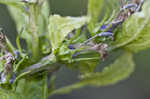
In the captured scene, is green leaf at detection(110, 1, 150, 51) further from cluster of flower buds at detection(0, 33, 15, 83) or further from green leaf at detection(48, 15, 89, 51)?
cluster of flower buds at detection(0, 33, 15, 83)

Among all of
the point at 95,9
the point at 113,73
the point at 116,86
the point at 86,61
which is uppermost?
the point at 95,9

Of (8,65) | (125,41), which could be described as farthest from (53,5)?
(8,65)

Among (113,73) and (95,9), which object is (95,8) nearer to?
(95,9)

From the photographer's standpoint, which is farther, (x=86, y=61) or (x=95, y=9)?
(x=95, y=9)

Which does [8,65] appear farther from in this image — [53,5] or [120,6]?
[53,5]

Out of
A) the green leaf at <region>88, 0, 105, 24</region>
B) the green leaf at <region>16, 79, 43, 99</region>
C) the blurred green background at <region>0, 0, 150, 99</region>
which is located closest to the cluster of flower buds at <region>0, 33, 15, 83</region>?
the green leaf at <region>16, 79, 43, 99</region>

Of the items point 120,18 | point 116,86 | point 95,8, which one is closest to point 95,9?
point 95,8
